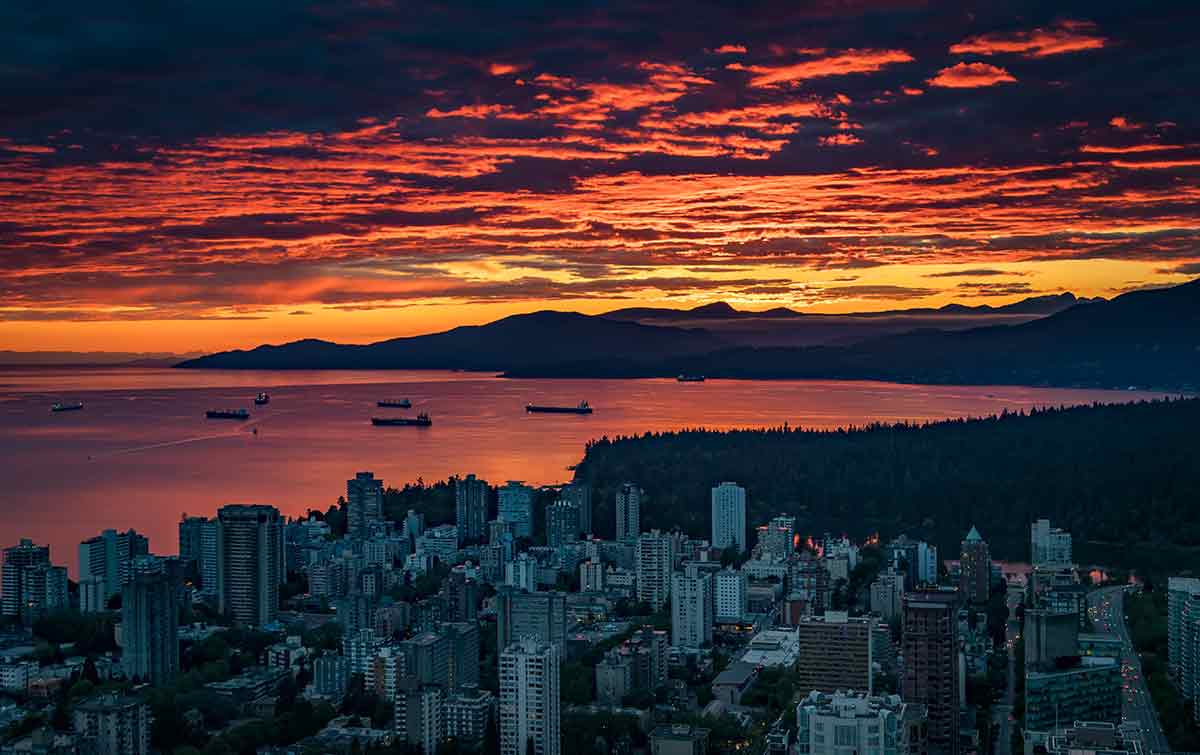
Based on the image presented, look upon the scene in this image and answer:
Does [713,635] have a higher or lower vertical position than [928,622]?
lower

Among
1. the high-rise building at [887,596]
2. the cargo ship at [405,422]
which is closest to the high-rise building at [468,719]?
the high-rise building at [887,596]

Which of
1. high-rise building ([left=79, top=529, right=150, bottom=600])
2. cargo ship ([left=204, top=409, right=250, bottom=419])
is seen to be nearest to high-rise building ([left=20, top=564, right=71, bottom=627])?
high-rise building ([left=79, top=529, right=150, bottom=600])

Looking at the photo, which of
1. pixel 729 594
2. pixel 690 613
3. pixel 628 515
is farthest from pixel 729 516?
pixel 690 613

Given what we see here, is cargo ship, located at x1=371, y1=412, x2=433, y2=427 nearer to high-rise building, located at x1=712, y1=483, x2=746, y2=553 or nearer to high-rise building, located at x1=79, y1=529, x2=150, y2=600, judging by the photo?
high-rise building, located at x1=712, y1=483, x2=746, y2=553

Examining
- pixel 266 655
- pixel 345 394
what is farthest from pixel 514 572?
pixel 345 394

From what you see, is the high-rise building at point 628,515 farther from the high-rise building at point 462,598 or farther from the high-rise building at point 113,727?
the high-rise building at point 113,727

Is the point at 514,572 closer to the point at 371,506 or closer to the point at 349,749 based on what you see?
the point at 371,506

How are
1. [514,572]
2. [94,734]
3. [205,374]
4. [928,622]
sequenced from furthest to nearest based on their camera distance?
[205,374], [514,572], [928,622], [94,734]
